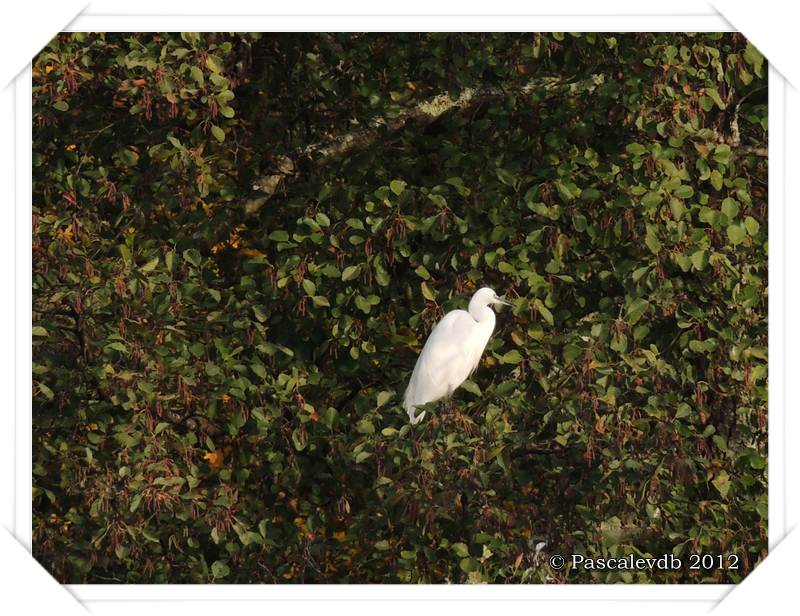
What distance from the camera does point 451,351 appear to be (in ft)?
9.85

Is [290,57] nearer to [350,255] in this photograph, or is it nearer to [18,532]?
[350,255]

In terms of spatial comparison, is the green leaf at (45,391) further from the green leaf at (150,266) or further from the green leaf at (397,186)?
the green leaf at (397,186)

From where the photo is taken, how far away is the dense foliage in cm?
281

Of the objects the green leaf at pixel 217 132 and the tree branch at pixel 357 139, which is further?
the tree branch at pixel 357 139

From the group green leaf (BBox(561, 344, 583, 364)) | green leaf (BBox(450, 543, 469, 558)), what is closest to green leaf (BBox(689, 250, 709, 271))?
green leaf (BBox(561, 344, 583, 364))

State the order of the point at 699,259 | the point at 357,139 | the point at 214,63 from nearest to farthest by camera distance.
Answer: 1. the point at 699,259
2. the point at 214,63
3. the point at 357,139

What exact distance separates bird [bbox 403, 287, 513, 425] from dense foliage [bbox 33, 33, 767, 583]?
0.18 feet

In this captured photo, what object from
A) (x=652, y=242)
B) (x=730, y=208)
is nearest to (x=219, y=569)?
(x=652, y=242)

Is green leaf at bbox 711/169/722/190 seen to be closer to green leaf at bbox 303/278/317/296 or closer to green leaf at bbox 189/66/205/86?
green leaf at bbox 303/278/317/296

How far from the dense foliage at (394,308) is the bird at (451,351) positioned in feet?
0.18

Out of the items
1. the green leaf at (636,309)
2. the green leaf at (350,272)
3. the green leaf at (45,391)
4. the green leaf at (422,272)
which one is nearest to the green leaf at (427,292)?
the green leaf at (422,272)

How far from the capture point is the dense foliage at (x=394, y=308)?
2.81 metres

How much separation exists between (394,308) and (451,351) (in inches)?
6.9

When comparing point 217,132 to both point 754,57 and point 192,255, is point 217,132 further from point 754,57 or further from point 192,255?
point 754,57
